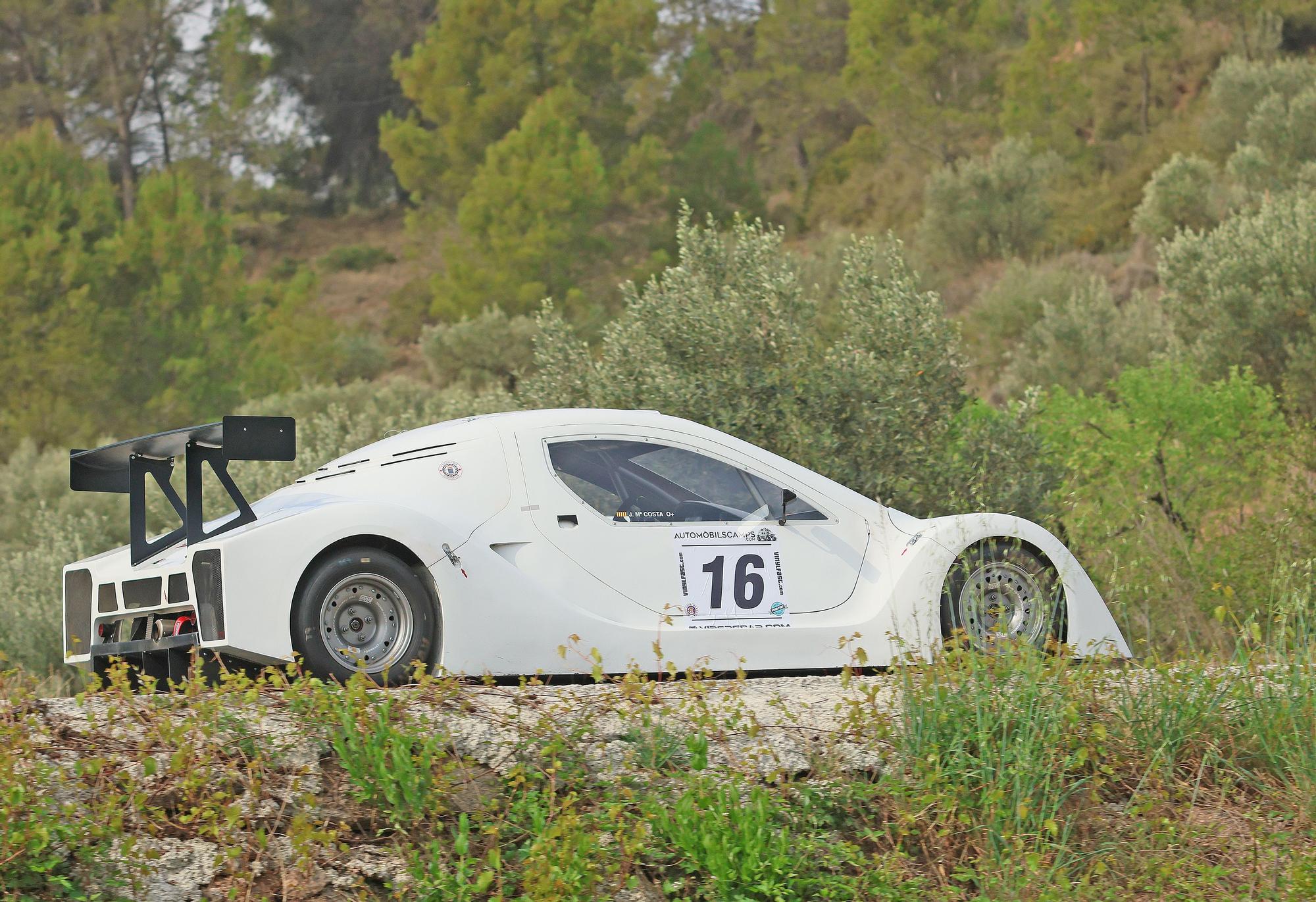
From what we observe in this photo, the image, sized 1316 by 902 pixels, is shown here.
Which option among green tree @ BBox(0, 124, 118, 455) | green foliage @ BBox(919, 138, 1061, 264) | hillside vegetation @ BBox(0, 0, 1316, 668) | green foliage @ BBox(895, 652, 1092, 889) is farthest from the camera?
→ green foliage @ BBox(919, 138, 1061, 264)

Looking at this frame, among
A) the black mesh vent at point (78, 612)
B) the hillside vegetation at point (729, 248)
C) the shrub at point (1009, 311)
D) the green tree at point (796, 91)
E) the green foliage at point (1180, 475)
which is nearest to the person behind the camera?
→ the black mesh vent at point (78, 612)

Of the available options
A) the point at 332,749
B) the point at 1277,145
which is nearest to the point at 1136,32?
the point at 1277,145

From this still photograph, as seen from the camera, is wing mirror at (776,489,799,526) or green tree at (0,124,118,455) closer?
wing mirror at (776,489,799,526)

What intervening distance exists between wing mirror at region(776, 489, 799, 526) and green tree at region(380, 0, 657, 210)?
34601 millimetres

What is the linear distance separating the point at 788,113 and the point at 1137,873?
47660 mm

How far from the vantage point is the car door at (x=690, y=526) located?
22.4 ft

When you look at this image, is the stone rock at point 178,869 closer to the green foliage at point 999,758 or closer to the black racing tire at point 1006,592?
the green foliage at point 999,758

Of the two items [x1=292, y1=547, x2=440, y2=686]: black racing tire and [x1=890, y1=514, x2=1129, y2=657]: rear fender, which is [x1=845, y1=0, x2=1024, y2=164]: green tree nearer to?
[x1=890, y1=514, x2=1129, y2=657]: rear fender

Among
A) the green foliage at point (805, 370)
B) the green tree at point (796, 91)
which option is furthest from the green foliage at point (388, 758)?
the green tree at point (796, 91)

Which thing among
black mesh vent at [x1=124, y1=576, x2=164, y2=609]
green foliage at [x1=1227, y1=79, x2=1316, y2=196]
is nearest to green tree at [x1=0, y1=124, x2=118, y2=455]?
black mesh vent at [x1=124, y1=576, x2=164, y2=609]

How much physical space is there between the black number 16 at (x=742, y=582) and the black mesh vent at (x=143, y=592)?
2570 millimetres

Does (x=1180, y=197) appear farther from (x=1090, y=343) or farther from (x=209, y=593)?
(x=209, y=593)

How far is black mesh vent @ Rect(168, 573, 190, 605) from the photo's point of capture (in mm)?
6195

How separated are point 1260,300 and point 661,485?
15376 millimetres
